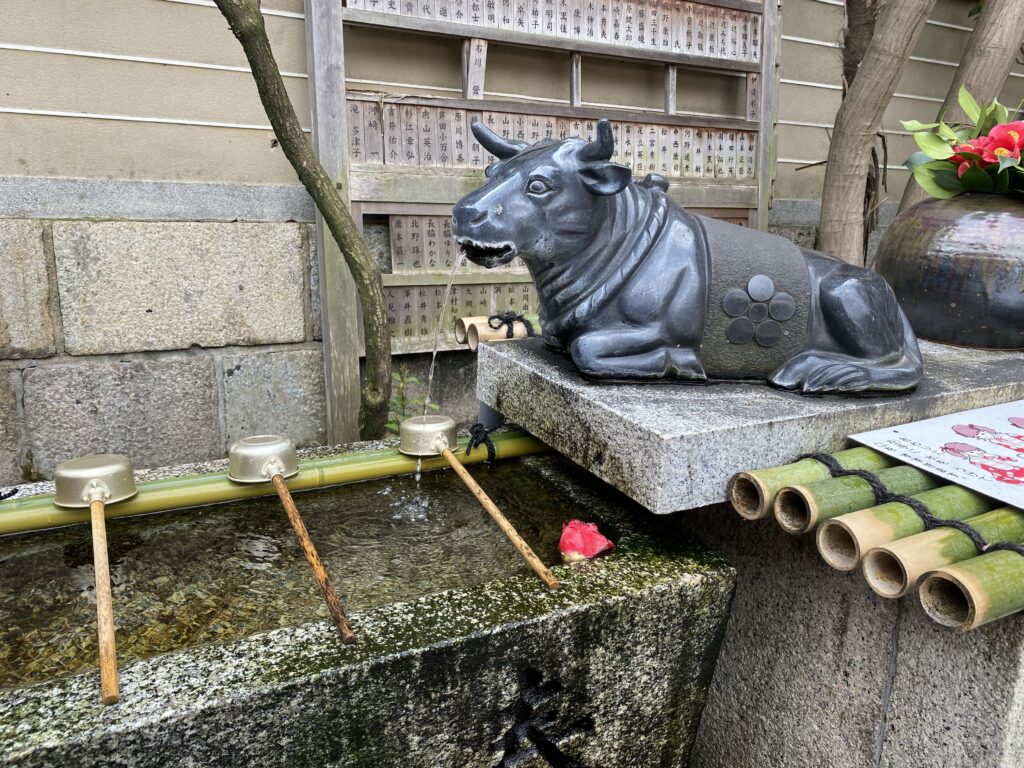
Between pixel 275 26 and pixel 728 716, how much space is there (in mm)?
4379

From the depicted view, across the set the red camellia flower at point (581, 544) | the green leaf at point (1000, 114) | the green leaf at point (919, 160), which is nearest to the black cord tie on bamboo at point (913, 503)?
the red camellia flower at point (581, 544)

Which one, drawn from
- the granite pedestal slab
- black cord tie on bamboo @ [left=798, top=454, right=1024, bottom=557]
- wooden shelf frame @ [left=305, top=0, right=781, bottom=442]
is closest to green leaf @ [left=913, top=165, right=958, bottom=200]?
the granite pedestal slab

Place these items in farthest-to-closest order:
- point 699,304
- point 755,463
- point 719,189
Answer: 1. point 719,189
2. point 699,304
3. point 755,463

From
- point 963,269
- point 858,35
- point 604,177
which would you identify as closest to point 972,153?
point 963,269

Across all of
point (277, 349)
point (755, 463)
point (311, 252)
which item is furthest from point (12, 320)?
point (755, 463)

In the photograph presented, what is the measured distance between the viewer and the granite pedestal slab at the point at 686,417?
183 centimetres

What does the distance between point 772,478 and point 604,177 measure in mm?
1015

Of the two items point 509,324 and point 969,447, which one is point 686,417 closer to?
point 969,447

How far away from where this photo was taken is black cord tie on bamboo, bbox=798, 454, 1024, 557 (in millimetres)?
1538

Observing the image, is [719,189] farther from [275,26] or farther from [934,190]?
[275,26]

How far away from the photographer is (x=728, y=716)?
2.36 m

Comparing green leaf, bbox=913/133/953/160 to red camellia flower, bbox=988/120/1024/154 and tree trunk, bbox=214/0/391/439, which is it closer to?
red camellia flower, bbox=988/120/1024/154

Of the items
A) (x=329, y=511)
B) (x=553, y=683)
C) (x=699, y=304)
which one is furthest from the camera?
(x=329, y=511)

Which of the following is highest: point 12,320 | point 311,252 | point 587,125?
point 587,125
